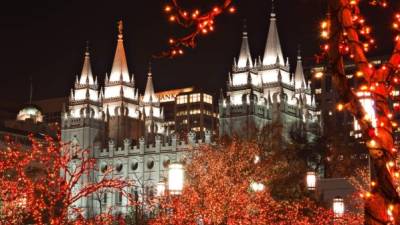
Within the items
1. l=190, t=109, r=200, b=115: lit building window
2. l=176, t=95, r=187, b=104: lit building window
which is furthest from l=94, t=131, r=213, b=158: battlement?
l=176, t=95, r=187, b=104: lit building window

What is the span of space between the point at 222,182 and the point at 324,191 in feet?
47.8

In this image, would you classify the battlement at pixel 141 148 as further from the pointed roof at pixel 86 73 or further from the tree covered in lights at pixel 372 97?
the tree covered in lights at pixel 372 97

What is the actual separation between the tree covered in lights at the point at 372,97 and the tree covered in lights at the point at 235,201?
22.6 metres

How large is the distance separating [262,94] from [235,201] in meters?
70.8

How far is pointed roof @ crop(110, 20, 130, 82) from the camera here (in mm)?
119938

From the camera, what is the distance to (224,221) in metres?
36.9

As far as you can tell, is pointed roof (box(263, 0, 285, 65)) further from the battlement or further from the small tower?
the small tower

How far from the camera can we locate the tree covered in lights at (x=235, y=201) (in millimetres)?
35281

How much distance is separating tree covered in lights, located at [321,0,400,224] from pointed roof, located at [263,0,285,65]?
9656cm

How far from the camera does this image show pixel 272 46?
348ft

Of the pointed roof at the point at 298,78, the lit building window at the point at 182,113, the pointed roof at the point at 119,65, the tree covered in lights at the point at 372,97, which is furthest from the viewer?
the lit building window at the point at 182,113

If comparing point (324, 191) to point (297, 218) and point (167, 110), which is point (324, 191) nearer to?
point (297, 218)

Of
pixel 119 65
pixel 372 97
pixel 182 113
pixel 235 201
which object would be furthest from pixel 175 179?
pixel 182 113

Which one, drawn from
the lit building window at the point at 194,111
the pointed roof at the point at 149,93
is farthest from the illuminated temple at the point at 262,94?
the lit building window at the point at 194,111
